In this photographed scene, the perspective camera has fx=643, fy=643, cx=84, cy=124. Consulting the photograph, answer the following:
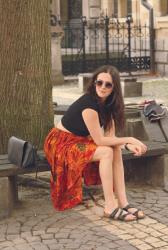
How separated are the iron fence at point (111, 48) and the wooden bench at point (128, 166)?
13.1 meters

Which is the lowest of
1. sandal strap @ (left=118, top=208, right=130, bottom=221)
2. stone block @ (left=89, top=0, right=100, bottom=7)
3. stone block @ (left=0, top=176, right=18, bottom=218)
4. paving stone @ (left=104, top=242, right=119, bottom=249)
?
paving stone @ (left=104, top=242, right=119, bottom=249)

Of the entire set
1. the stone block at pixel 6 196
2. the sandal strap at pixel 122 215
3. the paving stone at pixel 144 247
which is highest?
the stone block at pixel 6 196

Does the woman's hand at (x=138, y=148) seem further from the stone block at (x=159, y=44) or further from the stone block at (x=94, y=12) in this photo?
the stone block at (x=94, y=12)

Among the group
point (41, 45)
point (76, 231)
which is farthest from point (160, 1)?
point (76, 231)

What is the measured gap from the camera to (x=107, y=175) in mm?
5340

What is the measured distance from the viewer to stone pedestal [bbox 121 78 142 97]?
13.9m

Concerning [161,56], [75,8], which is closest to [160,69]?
[161,56]

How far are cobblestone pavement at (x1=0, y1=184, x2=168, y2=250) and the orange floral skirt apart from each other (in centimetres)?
13

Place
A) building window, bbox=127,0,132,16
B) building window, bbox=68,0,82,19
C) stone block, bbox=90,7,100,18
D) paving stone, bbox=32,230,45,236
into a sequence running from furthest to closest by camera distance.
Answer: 1. building window, bbox=68,0,82,19
2. stone block, bbox=90,7,100,18
3. building window, bbox=127,0,132,16
4. paving stone, bbox=32,230,45,236

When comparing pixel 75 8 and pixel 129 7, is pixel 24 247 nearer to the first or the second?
pixel 129 7

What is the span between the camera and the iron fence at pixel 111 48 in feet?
66.1

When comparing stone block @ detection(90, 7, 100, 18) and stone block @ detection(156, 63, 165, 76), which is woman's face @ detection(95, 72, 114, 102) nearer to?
stone block @ detection(156, 63, 165, 76)

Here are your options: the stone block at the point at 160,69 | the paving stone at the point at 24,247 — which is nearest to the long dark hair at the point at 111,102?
the paving stone at the point at 24,247

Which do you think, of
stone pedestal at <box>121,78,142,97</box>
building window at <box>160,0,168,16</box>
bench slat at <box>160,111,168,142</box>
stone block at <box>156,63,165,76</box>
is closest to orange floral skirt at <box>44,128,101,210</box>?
bench slat at <box>160,111,168,142</box>
